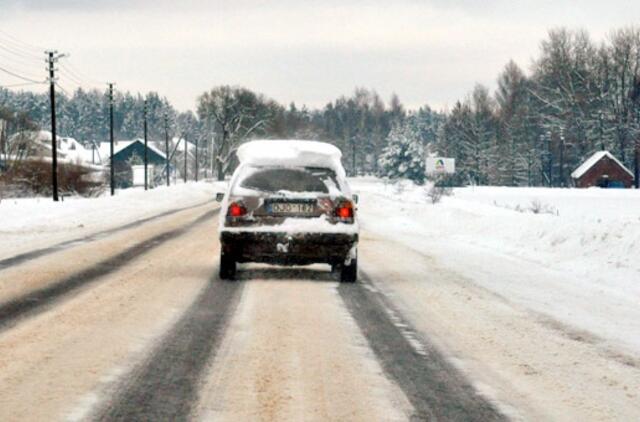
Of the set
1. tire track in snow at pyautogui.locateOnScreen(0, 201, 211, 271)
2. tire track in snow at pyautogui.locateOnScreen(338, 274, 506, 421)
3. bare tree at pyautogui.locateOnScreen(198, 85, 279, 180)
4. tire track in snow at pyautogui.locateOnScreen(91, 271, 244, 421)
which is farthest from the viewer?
bare tree at pyautogui.locateOnScreen(198, 85, 279, 180)

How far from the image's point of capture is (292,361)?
588cm

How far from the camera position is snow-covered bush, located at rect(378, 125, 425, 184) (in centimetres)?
10831

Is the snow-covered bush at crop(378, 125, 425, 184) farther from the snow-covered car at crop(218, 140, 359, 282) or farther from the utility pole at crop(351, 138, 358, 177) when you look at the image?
the snow-covered car at crop(218, 140, 359, 282)

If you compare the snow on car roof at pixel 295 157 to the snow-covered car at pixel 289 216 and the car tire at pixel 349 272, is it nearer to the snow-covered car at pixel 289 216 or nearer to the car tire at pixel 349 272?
the snow-covered car at pixel 289 216

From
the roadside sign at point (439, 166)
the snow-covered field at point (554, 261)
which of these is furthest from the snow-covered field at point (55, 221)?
the roadside sign at point (439, 166)

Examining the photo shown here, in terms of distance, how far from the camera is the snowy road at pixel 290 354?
473 centimetres

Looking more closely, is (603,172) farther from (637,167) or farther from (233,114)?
(233,114)

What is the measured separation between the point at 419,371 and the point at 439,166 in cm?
10050

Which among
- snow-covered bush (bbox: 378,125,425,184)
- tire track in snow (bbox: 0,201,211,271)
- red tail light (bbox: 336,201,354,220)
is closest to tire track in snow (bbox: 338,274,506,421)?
red tail light (bbox: 336,201,354,220)

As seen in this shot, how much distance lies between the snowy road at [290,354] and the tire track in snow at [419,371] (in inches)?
0.6

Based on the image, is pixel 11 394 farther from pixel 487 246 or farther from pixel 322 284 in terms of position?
pixel 487 246

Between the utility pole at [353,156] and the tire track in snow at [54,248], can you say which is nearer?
the tire track in snow at [54,248]

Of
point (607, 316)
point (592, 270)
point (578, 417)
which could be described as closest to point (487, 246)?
point (592, 270)

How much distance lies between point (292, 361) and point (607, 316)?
3.97 meters
